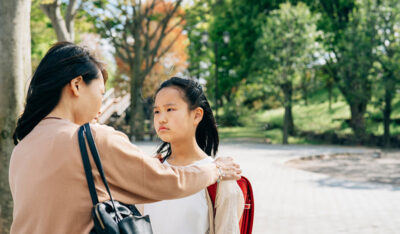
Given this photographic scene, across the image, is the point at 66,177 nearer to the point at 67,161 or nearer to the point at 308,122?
the point at 67,161

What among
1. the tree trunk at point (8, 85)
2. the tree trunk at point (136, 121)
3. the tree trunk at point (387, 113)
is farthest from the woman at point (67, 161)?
the tree trunk at point (136, 121)

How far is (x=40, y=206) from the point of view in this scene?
1.85m

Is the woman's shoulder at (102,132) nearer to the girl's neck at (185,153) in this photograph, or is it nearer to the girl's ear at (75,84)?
the girl's ear at (75,84)

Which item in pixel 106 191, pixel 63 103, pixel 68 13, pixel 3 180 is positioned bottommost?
pixel 3 180

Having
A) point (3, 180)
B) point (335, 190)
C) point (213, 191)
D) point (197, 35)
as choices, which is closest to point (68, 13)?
point (335, 190)

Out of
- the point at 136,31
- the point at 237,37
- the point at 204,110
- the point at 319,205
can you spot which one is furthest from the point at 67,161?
the point at 237,37

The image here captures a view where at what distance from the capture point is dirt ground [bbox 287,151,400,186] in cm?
1297

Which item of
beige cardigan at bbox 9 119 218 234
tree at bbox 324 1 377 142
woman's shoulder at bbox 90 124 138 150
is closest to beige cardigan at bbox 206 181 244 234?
beige cardigan at bbox 9 119 218 234

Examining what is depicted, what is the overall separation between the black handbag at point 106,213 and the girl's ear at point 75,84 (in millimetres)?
182

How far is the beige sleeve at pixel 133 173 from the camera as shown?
185 cm

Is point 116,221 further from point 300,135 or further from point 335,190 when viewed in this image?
point 300,135

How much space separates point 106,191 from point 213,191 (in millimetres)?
842

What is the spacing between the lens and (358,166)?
50.7 ft

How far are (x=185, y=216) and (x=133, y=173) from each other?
814 millimetres
